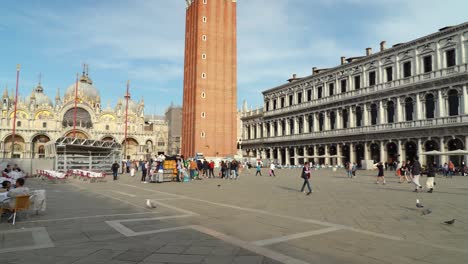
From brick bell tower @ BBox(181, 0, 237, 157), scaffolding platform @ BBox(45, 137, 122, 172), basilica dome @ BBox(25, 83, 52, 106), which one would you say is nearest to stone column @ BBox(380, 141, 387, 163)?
brick bell tower @ BBox(181, 0, 237, 157)

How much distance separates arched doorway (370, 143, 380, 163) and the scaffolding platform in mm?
A: 29033

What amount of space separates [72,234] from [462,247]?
7.21m

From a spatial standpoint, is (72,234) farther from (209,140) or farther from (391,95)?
(209,140)

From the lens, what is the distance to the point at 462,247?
5.62m

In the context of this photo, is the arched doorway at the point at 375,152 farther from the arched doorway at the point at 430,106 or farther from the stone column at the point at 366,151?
the arched doorway at the point at 430,106

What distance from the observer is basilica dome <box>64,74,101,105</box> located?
69375 mm

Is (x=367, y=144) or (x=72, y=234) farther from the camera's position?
(x=367, y=144)

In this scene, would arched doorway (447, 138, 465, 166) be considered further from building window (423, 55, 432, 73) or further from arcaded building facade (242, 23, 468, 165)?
building window (423, 55, 432, 73)

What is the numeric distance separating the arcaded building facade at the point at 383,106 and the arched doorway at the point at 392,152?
0.37 feet

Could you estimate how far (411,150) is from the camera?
34.9 meters

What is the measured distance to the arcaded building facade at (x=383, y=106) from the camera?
31.2 m

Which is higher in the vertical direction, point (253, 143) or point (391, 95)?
point (391, 95)

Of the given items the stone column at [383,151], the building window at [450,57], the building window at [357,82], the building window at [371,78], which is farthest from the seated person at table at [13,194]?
the building window at [357,82]

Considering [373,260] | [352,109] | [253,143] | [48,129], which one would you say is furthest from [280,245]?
[48,129]
